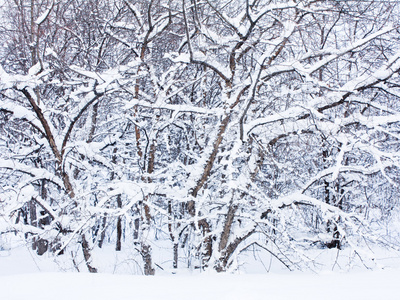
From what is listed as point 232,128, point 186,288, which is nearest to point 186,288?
point 186,288

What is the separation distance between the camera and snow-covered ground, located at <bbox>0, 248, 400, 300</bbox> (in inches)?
79.5

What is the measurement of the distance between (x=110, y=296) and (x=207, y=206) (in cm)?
362

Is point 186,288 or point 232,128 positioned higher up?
point 232,128

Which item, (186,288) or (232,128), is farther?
(232,128)

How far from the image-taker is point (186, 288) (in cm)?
230

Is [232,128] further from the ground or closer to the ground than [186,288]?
further from the ground

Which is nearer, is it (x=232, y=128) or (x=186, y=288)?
(x=186, y=288)

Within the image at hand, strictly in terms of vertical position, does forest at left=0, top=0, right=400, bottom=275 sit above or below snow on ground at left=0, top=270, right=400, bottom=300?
above

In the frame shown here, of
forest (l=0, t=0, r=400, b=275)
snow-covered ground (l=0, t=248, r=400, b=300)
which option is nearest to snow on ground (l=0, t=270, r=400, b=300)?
snow-covered ground (l=0, t=248, r=400, b=300)

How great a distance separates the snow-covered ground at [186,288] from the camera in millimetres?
2020

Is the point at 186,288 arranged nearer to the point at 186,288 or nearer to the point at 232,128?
the point at 186,288

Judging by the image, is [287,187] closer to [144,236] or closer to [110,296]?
[144,236]

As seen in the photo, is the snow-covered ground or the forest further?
the forest

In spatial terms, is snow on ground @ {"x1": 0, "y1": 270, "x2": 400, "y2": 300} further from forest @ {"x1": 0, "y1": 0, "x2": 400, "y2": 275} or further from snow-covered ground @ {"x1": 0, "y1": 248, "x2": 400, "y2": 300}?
forest @ {"x1": 0, "y1": 0, "x2": 400, "y2": 275}
